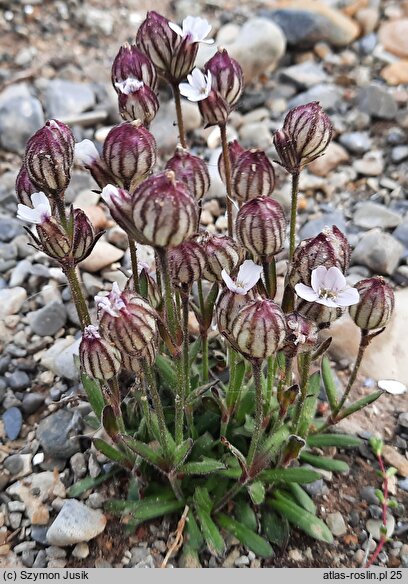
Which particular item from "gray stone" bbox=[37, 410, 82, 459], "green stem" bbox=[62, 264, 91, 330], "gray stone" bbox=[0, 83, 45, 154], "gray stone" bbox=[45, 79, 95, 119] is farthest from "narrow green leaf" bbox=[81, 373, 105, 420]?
"gray stone" bbox=[45, 79, 95, 119]

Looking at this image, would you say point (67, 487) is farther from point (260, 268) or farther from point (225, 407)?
point (260, 268)

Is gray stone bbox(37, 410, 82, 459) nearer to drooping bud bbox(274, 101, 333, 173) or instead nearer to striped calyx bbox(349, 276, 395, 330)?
striped calyx bbox(349, 276, 395, 330)

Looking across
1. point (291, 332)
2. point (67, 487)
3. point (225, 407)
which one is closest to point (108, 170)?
point (291, 332)

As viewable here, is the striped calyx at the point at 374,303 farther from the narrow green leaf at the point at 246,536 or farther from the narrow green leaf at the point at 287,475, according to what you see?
the narrow green leaf at the point at 246,536

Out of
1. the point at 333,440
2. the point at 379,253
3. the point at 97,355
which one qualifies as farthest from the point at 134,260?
the point at 379,253

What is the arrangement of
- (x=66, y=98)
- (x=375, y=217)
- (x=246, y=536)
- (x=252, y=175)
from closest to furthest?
(x=252, y=175)
(x=246, y=536)
(x=375, y=217)
(x=66, y=98)

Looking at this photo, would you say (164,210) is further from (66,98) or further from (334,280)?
(66,98)
